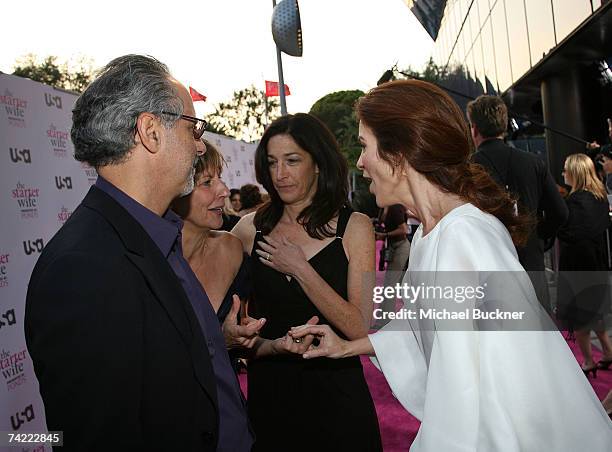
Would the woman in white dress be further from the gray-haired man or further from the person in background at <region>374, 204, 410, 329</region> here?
the person in background at <region>374, 204, 410, 329</region>

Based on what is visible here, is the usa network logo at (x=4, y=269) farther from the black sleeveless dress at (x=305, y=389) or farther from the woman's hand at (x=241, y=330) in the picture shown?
the woman's hand at (x=241, y=330)

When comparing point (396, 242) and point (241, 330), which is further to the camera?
point (396, 242)

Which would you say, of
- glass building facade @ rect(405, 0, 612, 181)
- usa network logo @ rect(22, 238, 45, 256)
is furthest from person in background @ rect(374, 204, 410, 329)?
usa network logo @ rect(22, 238, 45, 256)

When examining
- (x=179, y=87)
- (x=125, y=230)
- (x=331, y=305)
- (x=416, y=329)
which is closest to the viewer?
(x=125, y=230)

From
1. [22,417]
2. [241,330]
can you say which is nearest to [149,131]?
[241,330]

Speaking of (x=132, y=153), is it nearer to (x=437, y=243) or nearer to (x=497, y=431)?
(x=437, y=243)

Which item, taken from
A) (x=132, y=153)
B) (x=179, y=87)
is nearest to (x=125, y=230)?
(x=132, y=153)

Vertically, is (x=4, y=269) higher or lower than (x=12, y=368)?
higher

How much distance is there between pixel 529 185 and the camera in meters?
4.43

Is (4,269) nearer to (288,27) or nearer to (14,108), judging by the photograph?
(14,108)

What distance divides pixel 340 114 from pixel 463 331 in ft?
190

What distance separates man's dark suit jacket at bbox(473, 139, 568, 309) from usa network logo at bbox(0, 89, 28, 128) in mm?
3371

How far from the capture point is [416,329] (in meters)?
2.02

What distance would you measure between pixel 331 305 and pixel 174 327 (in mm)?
1142
